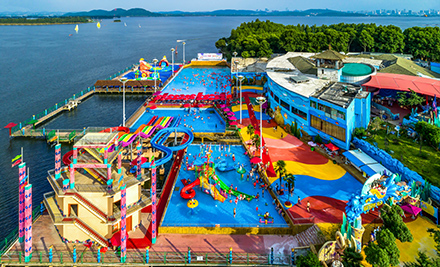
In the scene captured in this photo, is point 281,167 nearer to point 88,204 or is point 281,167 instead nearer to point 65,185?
point 88,204

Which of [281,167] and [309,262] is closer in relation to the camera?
[309,262]

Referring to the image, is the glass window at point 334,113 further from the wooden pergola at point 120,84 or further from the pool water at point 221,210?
the wooden pergola at point 120,84

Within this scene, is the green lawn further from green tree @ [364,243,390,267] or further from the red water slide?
the red water slide

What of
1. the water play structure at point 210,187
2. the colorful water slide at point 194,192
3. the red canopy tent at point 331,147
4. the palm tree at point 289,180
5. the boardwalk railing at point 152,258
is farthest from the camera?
the red canopy tent at point 331,147

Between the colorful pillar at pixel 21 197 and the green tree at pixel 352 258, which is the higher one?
the colorful pillar at pixel 21 197

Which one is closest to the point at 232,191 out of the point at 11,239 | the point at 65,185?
the point at 65,185

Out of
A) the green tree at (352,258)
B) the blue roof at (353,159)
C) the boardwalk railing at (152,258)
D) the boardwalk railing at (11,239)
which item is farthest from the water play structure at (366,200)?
the boardwalk railing at (11,239)
